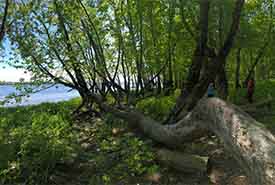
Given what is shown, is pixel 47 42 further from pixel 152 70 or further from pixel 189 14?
pixel 189 14

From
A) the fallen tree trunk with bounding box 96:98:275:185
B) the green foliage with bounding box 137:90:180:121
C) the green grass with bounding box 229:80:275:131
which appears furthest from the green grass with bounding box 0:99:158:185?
the green grass with bounding box 229:80:275:131

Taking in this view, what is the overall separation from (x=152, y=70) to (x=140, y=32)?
73.7 inches

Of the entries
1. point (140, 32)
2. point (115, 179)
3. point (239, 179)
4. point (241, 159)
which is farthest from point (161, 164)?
point (140, 32)

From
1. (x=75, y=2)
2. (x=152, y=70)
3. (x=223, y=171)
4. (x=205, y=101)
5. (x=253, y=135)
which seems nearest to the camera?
(x=253, y=135)

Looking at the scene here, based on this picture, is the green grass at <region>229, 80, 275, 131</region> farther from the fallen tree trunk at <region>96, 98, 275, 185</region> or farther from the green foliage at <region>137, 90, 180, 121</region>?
the fallen tree trunk at <region>96, 98, 275, 185</region>

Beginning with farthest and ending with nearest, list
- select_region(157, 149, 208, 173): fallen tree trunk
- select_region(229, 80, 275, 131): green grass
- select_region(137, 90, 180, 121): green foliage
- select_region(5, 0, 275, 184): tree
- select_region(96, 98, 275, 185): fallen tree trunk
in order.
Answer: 1. select_region(137, 90, 180, 121): green foliage
2. select_region(229, 80, 275, 131): green grass
3. select_region(5, 0, 275, 184): tree
4. select_region(157, 149, 208, 173): fallen tree trunk
5. select_region(96, 98, 275, 185): fallen tree trunk

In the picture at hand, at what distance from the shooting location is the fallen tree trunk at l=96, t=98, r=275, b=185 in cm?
267

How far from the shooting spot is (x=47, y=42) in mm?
8109

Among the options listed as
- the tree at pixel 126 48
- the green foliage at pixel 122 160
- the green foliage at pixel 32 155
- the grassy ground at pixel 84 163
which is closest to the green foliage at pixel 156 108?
the tree at pixel 126 48

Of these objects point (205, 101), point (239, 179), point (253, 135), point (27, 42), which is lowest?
point (239, 179)

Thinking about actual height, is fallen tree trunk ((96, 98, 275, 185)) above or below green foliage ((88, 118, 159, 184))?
Answer: above

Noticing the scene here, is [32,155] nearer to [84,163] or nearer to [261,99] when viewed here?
[84,163]

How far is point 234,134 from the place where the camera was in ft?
10.6

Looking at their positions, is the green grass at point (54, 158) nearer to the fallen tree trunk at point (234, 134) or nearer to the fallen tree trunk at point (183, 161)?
the fallen tree trunk at point (183, 161)
